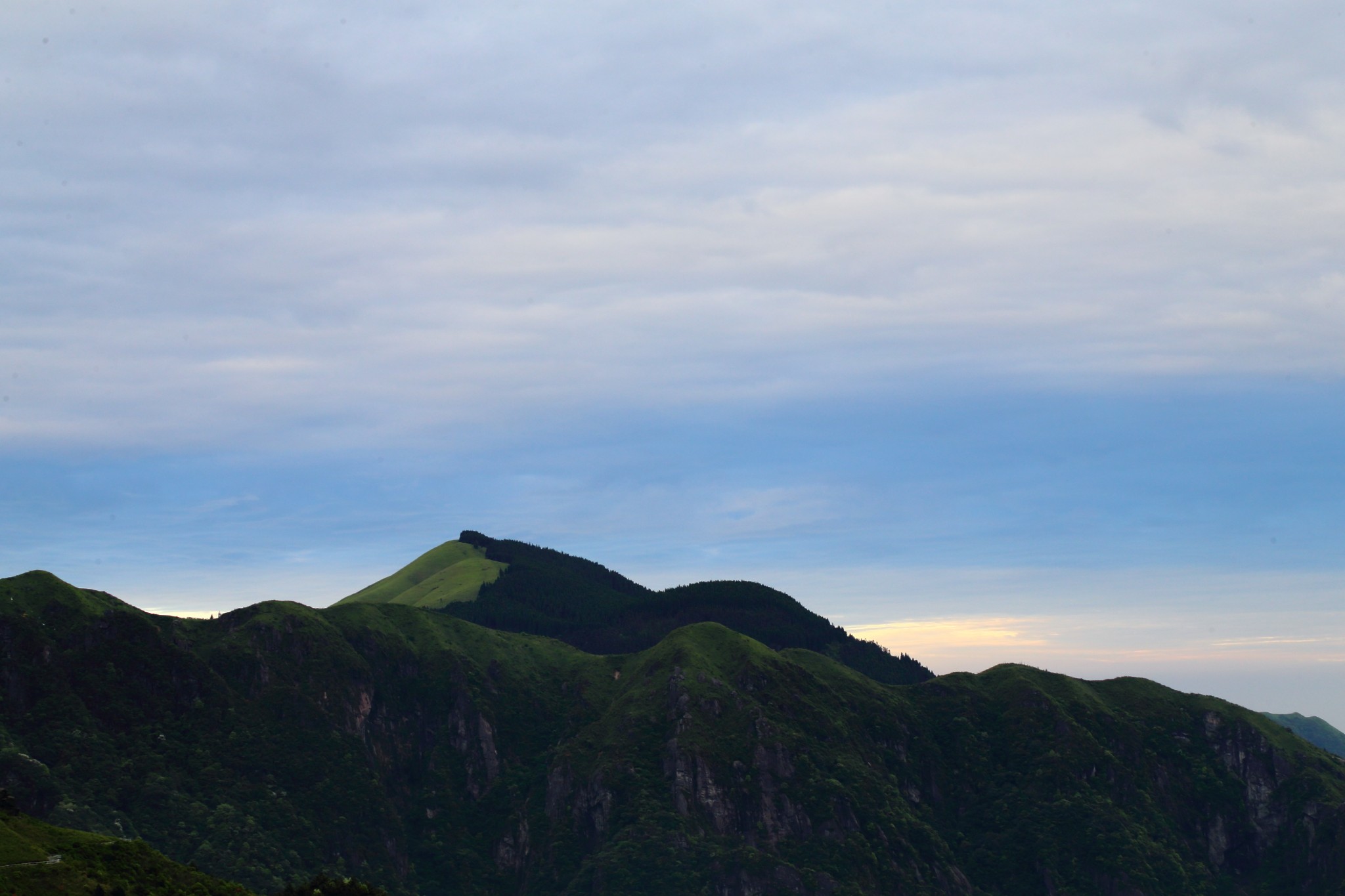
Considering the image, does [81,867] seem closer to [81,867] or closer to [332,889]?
[81,867]

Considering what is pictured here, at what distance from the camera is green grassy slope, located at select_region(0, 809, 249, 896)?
152m

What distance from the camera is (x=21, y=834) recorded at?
165875 millimetres

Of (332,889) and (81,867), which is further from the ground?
(81,867)

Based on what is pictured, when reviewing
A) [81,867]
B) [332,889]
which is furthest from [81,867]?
[332,889]

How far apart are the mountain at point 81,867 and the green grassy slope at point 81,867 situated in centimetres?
9

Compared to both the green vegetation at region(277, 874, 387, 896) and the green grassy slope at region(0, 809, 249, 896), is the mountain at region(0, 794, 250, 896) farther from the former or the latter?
the green vegetation at region(277, 874, 387, 896)

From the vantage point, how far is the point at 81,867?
527ft

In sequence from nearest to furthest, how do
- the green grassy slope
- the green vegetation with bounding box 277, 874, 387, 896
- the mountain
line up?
the green grassy slope → the mountain → the green vegetation with bounding box 277, 874, 387, 896

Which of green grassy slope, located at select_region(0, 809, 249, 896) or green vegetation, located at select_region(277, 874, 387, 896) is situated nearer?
green grassy slope, located at select_region(0, 809, 249, 896)

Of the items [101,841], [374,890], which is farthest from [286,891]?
[101,841]

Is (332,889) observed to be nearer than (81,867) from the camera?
No

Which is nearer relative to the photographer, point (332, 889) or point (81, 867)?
point (81, 867)

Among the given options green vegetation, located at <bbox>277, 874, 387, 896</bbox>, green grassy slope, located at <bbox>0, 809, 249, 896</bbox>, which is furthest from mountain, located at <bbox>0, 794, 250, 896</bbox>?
green vegetation, located at <bbox>277, 874, 387, 896</bbox>

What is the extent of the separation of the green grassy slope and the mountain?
91 millimetres
